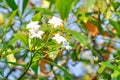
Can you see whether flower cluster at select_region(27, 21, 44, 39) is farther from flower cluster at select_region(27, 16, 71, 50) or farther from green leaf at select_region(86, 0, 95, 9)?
green leaf at select_region(86, 0, 95, 9)

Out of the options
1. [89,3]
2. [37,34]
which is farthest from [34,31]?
[89,3]

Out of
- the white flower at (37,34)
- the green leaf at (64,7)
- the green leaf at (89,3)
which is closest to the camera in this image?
the white flower at (37,34)

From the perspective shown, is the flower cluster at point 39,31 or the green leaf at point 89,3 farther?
the green leaf at point 89,3

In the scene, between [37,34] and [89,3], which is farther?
[89,3]

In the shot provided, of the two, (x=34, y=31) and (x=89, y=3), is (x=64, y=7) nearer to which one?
(x=89, y=3)

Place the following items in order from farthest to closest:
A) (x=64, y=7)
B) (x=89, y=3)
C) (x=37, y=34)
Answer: (x=89, y=3) → (x=64, y=7) → (x=37, y=34)

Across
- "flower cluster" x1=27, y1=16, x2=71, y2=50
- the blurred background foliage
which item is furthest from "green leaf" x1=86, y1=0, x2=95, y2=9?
"flower cluster" x1=27, y1=16, x2=71, y2=50

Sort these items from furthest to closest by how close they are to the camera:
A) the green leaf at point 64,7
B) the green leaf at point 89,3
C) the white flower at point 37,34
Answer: the green leaf at point 89,3 → the green leaf at point 64,7 → the white flower at point 37,34

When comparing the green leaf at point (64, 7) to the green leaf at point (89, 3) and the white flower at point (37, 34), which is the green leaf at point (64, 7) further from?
the white flower at point (37, 34)

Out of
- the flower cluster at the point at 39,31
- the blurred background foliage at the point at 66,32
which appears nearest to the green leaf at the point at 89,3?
the blurred background foliage at the point at 66,32

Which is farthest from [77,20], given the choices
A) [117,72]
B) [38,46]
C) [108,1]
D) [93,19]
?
[38,46]

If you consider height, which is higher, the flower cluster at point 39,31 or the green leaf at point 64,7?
the green leaf at point 64,7

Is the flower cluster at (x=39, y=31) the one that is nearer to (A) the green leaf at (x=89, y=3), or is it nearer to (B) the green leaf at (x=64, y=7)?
(B) the green leaf at (x=64, y=7)
